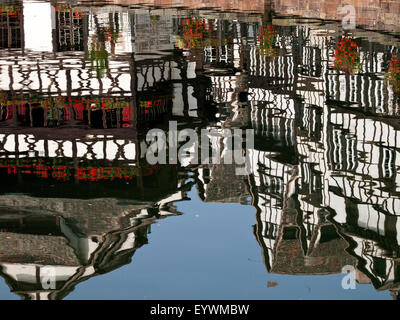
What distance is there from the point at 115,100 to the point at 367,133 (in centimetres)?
482

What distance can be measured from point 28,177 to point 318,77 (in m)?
6.66

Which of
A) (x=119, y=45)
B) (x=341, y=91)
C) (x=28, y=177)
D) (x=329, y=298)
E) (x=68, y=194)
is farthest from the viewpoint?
(x=119, y=45)

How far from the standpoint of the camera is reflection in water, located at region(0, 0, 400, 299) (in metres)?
6.41

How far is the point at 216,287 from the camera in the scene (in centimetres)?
561

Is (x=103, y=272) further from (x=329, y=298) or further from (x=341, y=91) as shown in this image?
(x=341, y=91)

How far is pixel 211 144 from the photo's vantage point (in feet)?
32.0

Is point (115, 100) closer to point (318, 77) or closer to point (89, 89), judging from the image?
point (89, 89)

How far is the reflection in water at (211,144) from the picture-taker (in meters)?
6.41

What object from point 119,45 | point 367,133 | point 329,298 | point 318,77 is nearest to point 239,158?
point 367,133

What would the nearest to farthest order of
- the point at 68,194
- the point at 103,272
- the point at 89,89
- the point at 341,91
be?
the point at 103,272
the point at 68,194
the point at 341,91
the point at 89,89

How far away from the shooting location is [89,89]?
13.6 metres

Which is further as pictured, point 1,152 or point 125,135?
point 125,135
